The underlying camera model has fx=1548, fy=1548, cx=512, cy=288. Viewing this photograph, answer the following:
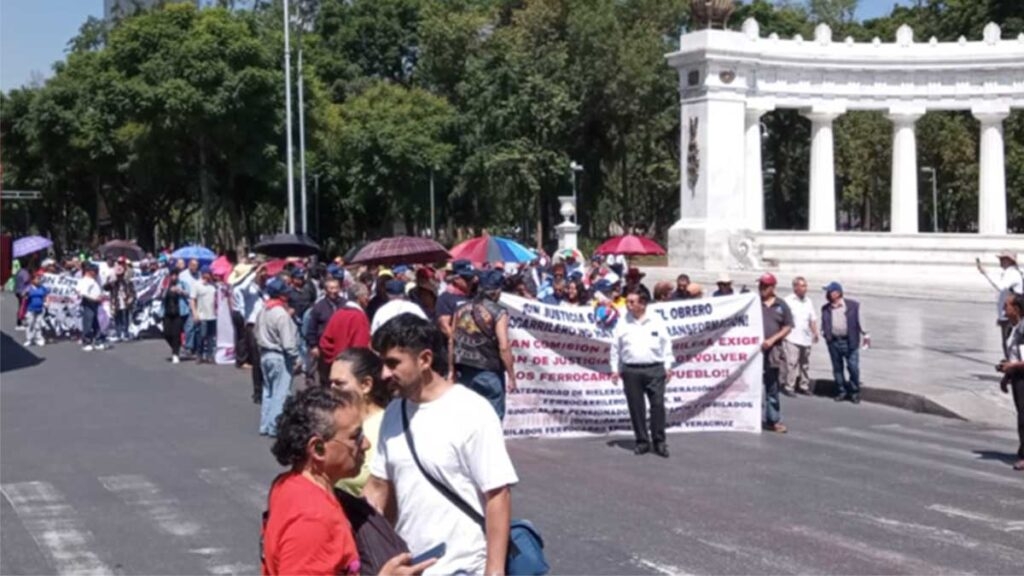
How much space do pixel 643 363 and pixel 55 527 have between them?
19.2 ft

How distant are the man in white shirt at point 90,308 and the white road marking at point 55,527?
17118mm

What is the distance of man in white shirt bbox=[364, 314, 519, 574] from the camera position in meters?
5.24

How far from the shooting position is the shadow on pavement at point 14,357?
2616 cm

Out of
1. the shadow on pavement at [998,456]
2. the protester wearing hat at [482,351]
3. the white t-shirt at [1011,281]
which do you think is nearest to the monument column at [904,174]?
the white t-shirt at [1011,281]

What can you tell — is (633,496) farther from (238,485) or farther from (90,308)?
(90,308)

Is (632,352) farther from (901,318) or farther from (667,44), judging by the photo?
(667,44)

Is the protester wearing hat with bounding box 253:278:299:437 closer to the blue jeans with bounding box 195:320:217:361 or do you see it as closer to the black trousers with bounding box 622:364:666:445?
the black trousers with bounding box 622:364:666:445

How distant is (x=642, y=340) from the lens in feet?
48.4

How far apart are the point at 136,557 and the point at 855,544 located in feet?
15.6

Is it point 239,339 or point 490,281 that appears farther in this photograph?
point 239,339

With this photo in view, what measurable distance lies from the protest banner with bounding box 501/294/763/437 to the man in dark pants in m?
2.00

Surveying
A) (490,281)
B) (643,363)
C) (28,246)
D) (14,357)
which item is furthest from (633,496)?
(28,246)

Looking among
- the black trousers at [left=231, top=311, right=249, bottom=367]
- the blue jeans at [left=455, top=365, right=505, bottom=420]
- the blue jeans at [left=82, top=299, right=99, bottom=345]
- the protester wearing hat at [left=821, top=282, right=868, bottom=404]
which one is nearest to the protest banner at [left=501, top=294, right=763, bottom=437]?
the protester wearing hat at [left=821, top=282, right=868, bottom=404]

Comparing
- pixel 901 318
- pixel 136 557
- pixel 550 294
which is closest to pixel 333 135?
pixel 901 318
